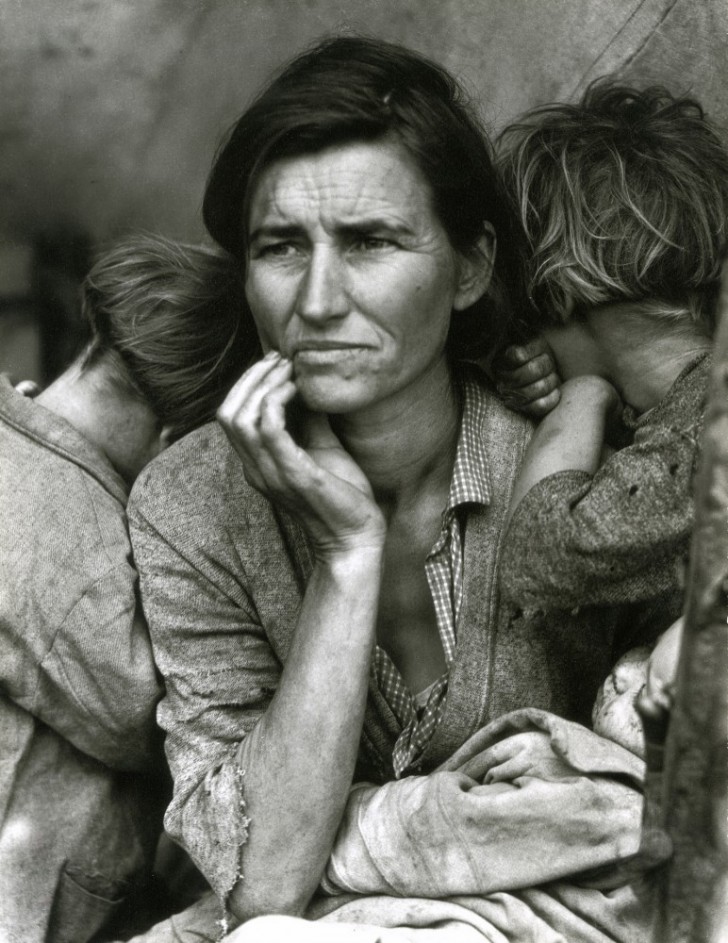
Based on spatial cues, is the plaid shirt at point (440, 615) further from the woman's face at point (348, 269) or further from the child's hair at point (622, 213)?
the child's hair at point (622, 213)

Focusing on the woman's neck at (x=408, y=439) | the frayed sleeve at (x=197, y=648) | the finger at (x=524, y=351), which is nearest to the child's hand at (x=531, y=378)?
the finger at (x=524, y=351)

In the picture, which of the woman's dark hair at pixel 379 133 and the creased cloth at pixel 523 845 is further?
the woman's dark hair at pixel 379 133

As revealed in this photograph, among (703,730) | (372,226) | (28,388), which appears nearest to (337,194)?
(372,226)

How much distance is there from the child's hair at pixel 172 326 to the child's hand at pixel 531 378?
51cm

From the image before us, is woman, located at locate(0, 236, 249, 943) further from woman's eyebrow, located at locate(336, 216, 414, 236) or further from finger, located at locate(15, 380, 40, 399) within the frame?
woman's eyebrow, located at locate(336, 216, 414, 236)

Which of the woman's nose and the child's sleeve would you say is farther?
the woman's nose

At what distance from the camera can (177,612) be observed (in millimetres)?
2176

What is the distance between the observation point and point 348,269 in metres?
2.04

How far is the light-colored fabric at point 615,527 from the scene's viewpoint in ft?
6.11

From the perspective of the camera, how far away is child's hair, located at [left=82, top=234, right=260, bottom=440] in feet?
7.97

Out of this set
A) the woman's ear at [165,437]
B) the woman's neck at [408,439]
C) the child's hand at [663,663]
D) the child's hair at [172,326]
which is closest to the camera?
the child's hand at [663,663]

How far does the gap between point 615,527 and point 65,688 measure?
3.42 feet

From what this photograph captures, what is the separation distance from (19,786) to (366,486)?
0.92m

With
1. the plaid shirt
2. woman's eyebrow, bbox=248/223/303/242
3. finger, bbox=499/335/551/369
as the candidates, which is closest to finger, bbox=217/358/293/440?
Result: woman's eyebrow, bbox=248/223/303/242
